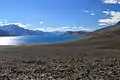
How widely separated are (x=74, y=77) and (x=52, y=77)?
148 centimetres

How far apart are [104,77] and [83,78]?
1.41 meters

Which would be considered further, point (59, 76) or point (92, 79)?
point (59, 76)

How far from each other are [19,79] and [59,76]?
9.16 feet

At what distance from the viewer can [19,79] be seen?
18.8 metres

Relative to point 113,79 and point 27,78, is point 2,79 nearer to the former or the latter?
point 27,78

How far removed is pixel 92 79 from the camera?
18.2 metres

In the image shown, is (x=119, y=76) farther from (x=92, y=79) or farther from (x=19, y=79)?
(x=19, y=79)

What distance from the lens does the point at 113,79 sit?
17953 millimetres

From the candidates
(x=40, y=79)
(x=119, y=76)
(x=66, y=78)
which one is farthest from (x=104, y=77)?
(x=40, y=79)

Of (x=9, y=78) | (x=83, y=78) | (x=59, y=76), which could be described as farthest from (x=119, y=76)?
(x=9, y=78)

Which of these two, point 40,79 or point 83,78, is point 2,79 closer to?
point 40,79

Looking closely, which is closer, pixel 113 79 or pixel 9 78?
pixel 113 79

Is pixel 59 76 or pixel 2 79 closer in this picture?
pixel 2 79

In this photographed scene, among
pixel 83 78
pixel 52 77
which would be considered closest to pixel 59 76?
pixel 52 77
